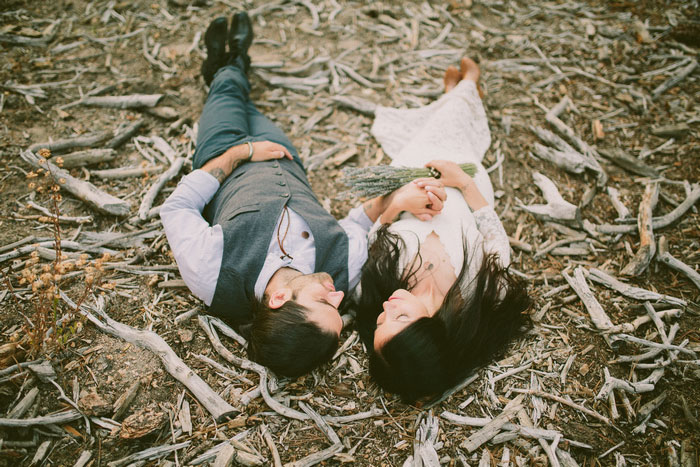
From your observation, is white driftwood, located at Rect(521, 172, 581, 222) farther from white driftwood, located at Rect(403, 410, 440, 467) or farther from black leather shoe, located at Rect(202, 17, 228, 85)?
black leather shoe, located at Rect(202, 17, 228, 85)

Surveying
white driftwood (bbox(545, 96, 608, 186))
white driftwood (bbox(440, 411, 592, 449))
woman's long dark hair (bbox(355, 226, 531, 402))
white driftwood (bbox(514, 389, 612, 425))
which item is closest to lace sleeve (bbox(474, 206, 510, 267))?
woman's long dark hair (bbox(355, 226, 531, 402))

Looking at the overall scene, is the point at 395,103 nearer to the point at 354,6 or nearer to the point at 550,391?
the point at 354,6

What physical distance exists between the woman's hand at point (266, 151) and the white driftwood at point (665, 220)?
108 inches

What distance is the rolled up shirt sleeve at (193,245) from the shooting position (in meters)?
2.51

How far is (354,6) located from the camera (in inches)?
192

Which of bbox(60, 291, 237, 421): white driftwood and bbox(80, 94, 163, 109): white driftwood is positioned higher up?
bbox(80, 94, 163, 109): white driftwood

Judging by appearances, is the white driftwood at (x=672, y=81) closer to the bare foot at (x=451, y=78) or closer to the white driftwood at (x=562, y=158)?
the white driftwood at (x=562, y=158)

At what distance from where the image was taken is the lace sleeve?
9.61 ft

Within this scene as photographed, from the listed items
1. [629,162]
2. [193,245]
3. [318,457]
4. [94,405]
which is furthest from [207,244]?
[629,162]

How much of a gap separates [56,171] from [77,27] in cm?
226

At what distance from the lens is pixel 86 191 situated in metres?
3.02

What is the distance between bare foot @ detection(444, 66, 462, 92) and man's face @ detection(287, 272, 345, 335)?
264cm

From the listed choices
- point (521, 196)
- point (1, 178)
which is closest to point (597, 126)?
point (521, 196)

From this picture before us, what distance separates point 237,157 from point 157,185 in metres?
0.76
